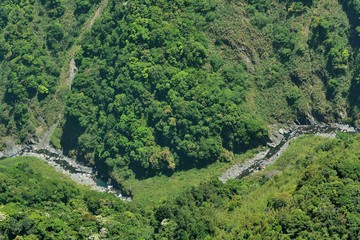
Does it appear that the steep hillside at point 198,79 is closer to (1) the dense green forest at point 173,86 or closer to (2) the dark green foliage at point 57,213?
(1) the dense green forest at point 173,86

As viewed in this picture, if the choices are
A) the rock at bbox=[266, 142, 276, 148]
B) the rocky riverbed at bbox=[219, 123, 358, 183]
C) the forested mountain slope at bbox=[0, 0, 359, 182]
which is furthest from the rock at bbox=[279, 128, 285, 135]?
the rock at bbox=[266, 142, 276, 148]

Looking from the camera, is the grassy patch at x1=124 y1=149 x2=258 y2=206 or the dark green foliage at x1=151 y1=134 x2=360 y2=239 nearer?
the dark green foliage at x1=151 y1=134 x2=360 y2=239

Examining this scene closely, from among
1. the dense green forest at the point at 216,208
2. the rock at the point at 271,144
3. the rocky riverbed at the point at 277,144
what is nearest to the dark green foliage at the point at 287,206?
the dense green forest at the point at 216,208

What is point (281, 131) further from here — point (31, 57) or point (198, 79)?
point (31, 57)

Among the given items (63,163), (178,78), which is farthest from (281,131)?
(63,163)

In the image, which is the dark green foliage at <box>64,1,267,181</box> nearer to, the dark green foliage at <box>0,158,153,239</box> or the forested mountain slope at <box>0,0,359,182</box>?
the forested mountain slope at <box>0,0,359,182</box>

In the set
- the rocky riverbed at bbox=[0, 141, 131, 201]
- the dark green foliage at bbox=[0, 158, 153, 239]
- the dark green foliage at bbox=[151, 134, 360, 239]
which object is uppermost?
the dark green foliage at bbox=[151, 134, 360, 239]

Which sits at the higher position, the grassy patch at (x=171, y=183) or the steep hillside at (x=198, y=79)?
the steep hillside at (x=198, y=79)
